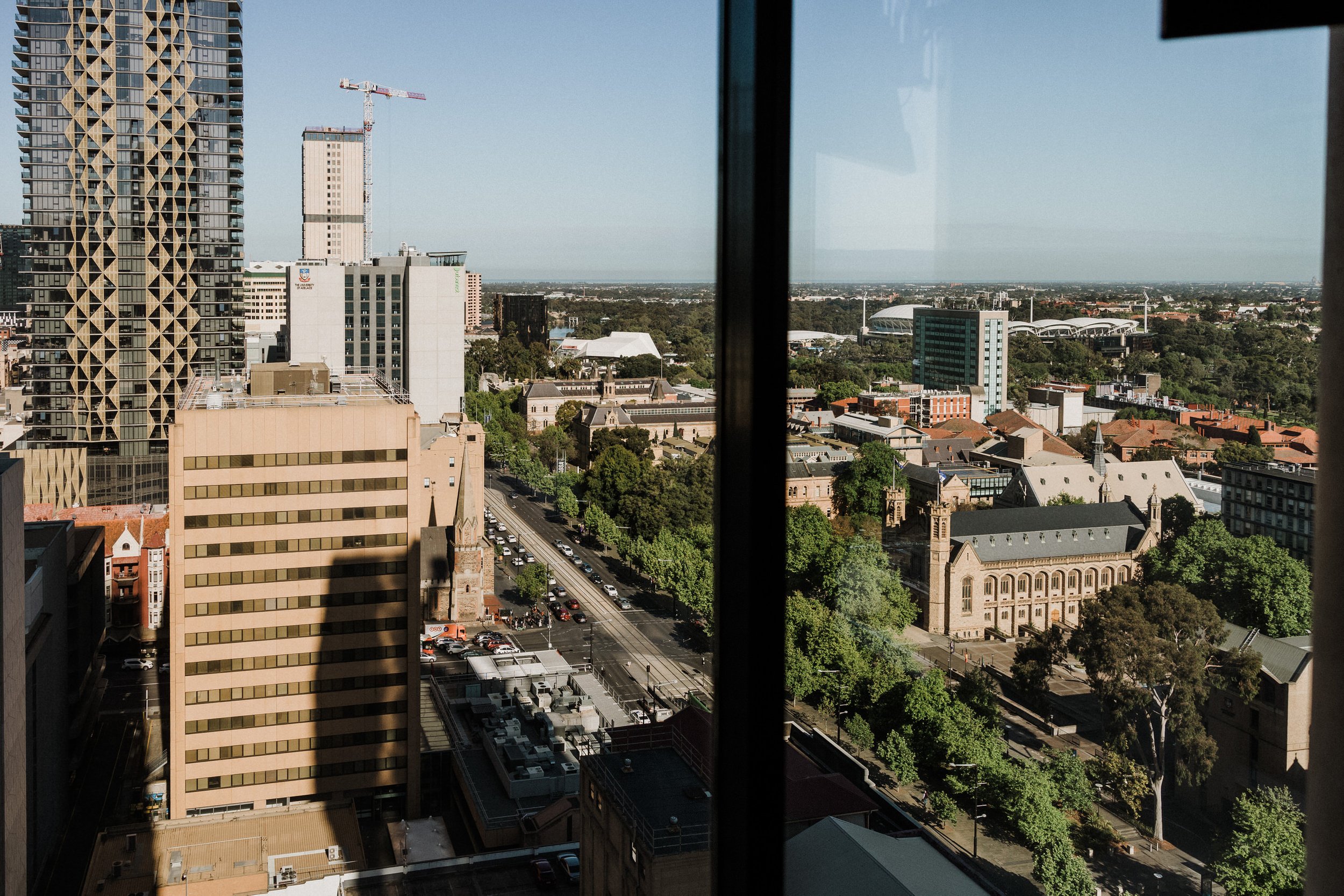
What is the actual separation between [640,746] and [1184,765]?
237 cm

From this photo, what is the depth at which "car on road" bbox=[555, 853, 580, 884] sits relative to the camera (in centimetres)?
527

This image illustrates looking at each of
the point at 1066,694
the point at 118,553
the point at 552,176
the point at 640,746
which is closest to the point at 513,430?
the point at 118,553

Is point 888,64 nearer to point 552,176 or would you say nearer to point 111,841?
point 552,176

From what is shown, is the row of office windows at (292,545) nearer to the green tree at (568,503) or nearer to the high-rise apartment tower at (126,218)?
the green tree at (568,503)

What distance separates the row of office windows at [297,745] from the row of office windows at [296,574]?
968 mm

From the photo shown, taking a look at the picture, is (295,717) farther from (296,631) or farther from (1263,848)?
(1263,848)

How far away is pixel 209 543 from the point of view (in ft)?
20.2

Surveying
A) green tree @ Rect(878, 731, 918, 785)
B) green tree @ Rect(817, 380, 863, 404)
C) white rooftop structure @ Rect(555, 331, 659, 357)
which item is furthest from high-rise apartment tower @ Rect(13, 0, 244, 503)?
green tree @ Rect(817, 380, 863, 404)

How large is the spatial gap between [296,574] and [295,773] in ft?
4.01

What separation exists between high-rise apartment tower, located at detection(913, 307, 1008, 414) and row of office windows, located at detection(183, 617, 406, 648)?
6.04m

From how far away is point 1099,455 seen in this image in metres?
0.87

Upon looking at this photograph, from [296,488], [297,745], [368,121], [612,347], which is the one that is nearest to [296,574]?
[296,488]

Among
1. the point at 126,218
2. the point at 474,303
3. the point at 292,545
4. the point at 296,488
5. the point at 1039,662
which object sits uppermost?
the point at 126,218

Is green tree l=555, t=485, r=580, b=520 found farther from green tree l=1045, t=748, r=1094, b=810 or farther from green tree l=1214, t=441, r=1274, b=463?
green tree l=1214, t=441, r=1274, b=463
